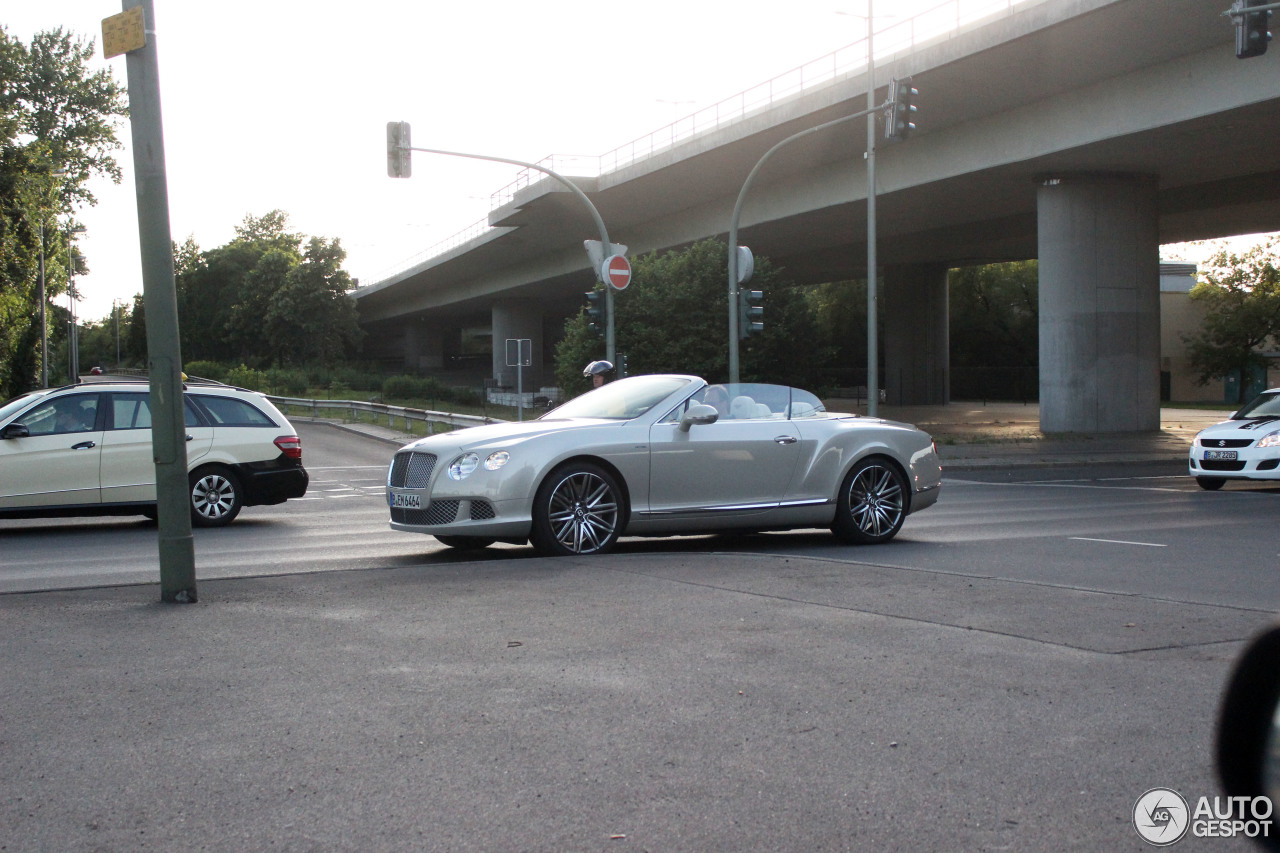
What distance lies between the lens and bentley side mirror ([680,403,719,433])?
1007 cm

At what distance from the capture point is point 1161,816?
3670 mm

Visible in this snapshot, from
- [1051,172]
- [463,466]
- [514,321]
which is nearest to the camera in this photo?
[463,466]

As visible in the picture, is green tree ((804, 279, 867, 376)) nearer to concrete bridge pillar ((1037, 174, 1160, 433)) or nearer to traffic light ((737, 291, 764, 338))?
concrete bridge pillar ((1037, 174, 1160, 433))

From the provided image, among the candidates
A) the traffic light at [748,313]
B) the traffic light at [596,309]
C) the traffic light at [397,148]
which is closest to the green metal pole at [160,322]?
the traffic light at [397,148]

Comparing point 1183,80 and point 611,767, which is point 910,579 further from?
point 1183,80

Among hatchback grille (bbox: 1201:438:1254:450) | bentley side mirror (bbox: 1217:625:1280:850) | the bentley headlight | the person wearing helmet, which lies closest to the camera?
bentley side mirror (bbox: 1217:625:1280:850)

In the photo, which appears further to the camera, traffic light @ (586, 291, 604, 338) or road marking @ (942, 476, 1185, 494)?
traffic light @ (586, 291, 604, 338)

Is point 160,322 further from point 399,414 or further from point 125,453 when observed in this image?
point 399,414

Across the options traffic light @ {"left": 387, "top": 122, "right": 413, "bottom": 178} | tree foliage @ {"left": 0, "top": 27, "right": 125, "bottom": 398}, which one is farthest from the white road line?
tree foliage @ {"left": 0, "top": 27, "right": 125, "bottom": 398}

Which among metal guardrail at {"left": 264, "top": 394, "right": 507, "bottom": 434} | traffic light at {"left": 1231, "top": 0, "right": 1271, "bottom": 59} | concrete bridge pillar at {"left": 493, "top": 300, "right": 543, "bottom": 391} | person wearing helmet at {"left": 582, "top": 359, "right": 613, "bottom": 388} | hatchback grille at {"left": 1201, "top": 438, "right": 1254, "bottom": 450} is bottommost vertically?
hatchback grille at {"left": 1201, "top": 438, "right": 1254, "bottom": 450}

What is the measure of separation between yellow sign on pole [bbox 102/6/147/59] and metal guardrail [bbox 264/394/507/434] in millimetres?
18812

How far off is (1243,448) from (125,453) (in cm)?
1453

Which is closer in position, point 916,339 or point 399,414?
point 399,414

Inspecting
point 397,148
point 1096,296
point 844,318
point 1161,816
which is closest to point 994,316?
point 844,318
